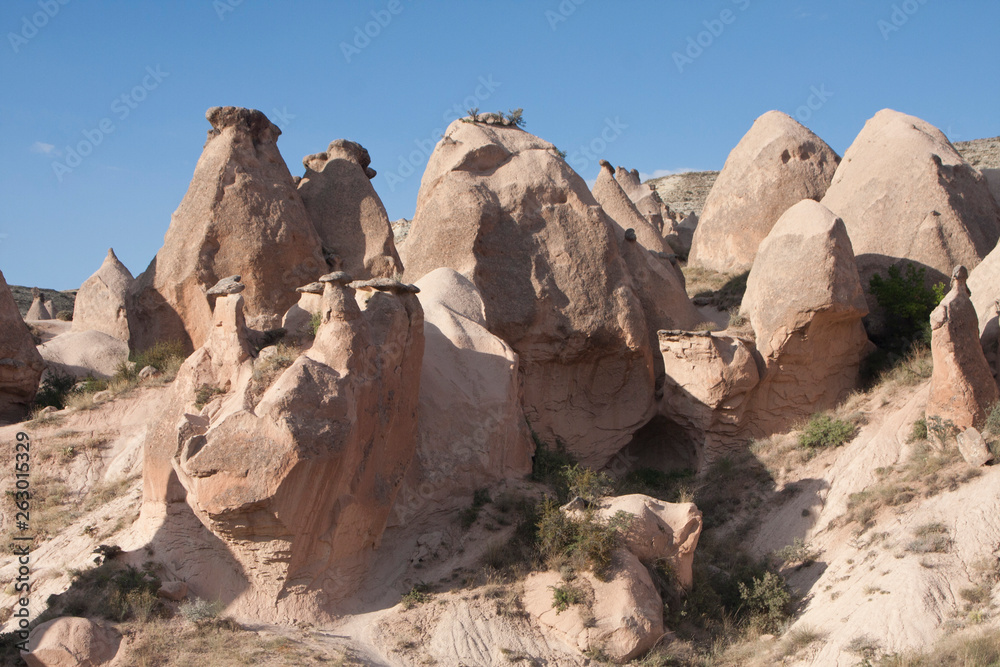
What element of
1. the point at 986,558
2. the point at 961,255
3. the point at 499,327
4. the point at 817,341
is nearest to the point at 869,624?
the point at 986,558

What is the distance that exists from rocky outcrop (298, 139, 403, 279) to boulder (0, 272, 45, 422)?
246 inches

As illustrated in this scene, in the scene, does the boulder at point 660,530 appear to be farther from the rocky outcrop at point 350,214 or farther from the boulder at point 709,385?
the rocky outcrop at point 350,214

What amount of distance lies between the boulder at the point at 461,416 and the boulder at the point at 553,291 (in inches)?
70.0

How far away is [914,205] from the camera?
744 inches

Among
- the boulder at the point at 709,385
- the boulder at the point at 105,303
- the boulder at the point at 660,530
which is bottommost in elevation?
the boulder at the point at 660,530

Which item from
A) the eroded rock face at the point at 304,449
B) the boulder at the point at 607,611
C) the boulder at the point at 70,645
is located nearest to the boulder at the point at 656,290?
the eroded rock face at the point at 304,449

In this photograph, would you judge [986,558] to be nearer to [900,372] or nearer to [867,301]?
[900,372]

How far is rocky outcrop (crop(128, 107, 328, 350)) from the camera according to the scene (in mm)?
18375

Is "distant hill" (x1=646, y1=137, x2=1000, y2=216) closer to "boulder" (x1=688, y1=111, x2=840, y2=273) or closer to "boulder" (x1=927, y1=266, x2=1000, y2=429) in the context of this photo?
"boulder" (x1=688, y1=111, x2=840, y2=273)

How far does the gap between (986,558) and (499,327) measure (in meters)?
8.52

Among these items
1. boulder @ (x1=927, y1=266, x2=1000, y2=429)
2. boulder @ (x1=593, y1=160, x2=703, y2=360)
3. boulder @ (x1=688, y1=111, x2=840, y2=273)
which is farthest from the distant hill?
boulder @ (x1=927, y1=266, x2=1000, y2=429)

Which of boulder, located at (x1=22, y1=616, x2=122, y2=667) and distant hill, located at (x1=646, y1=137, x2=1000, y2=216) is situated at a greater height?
distant hill, located at (x1=646, y1=137, x2=1000, y2=216)

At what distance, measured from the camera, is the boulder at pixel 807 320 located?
1623cm

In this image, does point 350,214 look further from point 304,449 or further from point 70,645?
point 70,645
